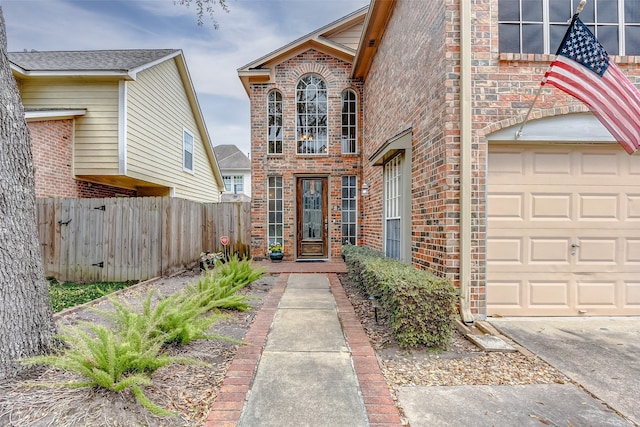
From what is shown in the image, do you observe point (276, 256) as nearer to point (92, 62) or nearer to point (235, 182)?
point (92, 62)

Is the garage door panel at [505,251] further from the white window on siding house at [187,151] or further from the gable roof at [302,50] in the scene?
the white window on siding house at [187,151]

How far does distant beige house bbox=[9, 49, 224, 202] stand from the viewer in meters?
7.41

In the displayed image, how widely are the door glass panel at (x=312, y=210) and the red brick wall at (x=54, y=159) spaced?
583 cm

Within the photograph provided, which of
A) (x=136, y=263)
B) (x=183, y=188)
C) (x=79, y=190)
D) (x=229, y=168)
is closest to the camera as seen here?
(x=136, y=263)

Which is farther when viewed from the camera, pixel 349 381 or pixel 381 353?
pixel 381 353

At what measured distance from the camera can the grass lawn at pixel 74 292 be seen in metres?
4.92

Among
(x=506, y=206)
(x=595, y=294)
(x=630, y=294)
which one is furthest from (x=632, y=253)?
(x=506, y=206)

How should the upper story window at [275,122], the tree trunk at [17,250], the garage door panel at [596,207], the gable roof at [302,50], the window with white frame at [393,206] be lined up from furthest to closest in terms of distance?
1. the upper story window at [275,122]
2. the gable roof at [302,50]
3. the window with white frame at [393,206]
4. the garage door panel at [596,207]
5. the tree trunk at [17,250]

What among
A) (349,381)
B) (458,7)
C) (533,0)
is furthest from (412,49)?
(349,381)

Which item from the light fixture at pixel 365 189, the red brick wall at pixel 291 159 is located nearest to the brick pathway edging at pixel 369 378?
the light fixture at pixel 365 189

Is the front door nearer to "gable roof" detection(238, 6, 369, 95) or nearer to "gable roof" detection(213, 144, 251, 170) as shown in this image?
"gable roof" detection(238, 6, 369, 95)

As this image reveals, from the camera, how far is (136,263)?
658 cm

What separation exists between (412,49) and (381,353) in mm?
4413

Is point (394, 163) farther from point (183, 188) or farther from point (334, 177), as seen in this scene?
point (183, 188)
